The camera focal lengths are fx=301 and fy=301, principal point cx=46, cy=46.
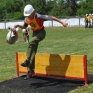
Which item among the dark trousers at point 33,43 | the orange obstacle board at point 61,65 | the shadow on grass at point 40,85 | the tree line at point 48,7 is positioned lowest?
the shadow on grass at point 40,85

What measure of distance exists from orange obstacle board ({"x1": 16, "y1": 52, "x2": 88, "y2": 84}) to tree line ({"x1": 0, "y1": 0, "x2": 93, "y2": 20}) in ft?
199

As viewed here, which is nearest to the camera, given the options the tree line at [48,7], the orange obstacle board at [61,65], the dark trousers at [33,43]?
the orange obstacle board at [61,65]

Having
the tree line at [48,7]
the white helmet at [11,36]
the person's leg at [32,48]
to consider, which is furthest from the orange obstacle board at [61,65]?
the tree line at [48,7]

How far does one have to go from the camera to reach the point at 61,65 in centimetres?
797

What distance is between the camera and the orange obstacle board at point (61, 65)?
7457mm

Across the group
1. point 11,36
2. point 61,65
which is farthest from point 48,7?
point 61,65

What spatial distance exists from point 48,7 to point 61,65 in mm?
Answer: 69573

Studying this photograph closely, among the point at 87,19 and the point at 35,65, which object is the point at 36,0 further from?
the point at 35,65

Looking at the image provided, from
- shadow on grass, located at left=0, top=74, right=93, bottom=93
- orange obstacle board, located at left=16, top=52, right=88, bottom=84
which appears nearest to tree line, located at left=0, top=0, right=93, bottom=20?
orange obstacle board, located at left=16, top=52, right=88, bottom=84

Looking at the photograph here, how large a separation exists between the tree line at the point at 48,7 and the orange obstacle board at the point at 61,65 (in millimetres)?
60608

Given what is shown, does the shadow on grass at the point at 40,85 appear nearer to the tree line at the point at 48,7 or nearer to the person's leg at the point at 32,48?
the person's leg at the point at 32,48

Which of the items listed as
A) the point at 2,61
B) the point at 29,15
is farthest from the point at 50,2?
the point at 29,15

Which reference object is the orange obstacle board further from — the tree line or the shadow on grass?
the tree line

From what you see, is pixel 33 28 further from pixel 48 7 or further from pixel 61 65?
pixel 48 7
